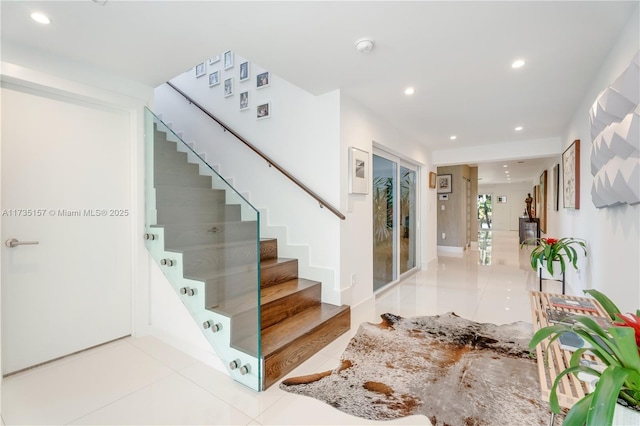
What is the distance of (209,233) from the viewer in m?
2.39

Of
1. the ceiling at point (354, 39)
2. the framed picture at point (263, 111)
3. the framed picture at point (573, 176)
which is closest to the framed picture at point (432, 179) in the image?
the framed picture at point (573, 176)

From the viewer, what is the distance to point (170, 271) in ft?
8.48

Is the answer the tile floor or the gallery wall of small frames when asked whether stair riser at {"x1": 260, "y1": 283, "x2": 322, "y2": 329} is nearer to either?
the tile floor

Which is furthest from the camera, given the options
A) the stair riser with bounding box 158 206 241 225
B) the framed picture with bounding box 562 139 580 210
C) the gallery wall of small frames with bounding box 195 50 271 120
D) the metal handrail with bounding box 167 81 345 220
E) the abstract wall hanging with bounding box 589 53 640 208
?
the gallery wall of small frames with bounding box 195 50 271 120

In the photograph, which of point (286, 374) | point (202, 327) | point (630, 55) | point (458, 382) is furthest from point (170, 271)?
point (630, 55)

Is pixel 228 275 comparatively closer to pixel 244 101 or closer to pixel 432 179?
pixel 244 101

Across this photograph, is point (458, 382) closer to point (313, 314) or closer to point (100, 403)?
point (313, 314)

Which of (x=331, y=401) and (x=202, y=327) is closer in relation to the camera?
(x=331, y=401)

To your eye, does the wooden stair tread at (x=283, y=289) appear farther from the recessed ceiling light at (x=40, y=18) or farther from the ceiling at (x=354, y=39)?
the recessed ceiling light at (x=40, y=18)

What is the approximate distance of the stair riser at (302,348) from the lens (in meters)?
2.01

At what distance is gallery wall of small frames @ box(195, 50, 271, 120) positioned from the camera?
11.6 ft

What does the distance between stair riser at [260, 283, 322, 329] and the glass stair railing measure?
1.20 feet

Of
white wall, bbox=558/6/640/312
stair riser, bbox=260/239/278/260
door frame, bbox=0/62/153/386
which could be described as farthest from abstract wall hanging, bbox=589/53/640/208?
door frame, bbox=0/62/153/386

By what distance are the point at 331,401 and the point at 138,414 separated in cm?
116
